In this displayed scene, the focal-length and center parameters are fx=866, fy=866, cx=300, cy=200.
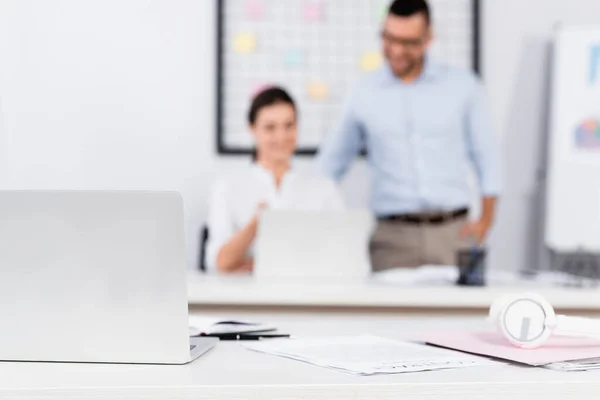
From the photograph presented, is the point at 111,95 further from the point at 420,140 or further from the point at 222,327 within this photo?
the point at 222,327

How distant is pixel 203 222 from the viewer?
388cm

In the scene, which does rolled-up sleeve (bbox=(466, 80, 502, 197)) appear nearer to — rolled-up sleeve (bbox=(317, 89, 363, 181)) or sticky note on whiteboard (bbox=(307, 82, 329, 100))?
rolled-up sleeve (bbox=(317, 89, 363, 181))

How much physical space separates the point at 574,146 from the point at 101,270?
126 inches

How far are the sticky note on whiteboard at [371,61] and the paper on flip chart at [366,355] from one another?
9.29 feet

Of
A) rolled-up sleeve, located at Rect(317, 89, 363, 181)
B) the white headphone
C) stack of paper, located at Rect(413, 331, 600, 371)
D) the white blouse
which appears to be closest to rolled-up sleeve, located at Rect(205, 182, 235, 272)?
the white blouse

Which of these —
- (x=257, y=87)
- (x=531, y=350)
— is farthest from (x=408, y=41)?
(x=531, y=350)

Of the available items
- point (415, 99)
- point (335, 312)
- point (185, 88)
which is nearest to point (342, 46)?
point (415, 99)

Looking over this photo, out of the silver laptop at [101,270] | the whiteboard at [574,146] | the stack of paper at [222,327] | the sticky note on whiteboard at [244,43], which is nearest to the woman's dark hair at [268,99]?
the sticky note on whiteboard at [244,43]

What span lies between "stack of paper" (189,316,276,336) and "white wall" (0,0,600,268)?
2.49 meters

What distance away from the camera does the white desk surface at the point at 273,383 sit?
83 centimetres

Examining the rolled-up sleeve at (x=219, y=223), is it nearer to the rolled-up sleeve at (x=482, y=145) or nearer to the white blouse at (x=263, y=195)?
the white blouse at (x=263, y=195)

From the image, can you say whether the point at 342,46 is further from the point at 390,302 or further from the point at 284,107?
the point at 390,302

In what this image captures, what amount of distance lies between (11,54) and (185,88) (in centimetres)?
77

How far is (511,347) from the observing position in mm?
1110
